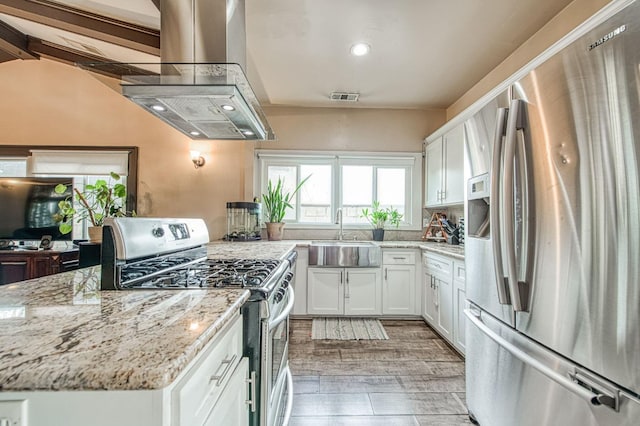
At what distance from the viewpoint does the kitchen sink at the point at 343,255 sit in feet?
10.8

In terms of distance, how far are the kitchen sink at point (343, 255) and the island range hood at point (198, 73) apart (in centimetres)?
166

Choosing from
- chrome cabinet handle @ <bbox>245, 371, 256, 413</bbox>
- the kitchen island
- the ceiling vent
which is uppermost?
the ceiling vent

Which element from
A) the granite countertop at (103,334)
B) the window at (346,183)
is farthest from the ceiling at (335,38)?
the granite countertop at (103,334)

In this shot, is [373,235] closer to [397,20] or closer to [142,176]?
[397,20]

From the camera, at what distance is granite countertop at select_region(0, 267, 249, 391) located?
18.9 inches

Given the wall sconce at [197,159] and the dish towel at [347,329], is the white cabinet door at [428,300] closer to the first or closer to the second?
the dish towel at [347,329]

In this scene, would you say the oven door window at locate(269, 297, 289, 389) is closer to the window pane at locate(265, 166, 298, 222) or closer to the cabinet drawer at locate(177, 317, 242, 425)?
the cabinet drawer at locate(177, 317, 242, 425)

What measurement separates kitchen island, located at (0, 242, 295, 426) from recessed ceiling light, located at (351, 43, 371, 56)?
2.42 metres

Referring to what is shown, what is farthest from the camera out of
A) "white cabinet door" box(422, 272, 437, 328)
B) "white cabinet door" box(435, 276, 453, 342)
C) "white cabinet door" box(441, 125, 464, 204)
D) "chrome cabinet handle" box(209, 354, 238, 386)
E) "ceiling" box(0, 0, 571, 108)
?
"white cabinet door" box(422, 272, 437, 328)

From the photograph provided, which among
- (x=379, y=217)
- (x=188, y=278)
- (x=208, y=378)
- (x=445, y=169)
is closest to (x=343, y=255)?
(x=379, y=217)

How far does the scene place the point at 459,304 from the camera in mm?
2508

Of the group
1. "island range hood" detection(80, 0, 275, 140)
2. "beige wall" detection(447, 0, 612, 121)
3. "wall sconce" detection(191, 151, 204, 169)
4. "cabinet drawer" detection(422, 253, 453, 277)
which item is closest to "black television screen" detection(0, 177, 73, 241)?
"wall sconce" detection(191, 151, 204, 169)

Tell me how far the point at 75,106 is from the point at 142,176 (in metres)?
1.23

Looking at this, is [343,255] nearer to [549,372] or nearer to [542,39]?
[549,372]
